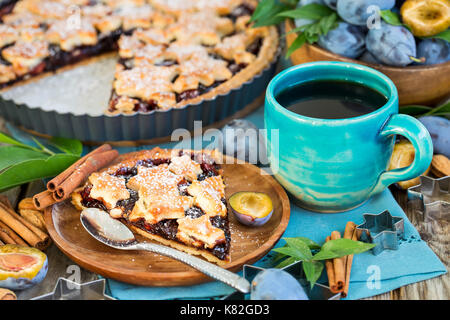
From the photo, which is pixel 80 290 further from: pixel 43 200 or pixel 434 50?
pixel 434 50

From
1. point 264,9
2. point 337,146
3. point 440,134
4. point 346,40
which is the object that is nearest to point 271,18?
point 264,9

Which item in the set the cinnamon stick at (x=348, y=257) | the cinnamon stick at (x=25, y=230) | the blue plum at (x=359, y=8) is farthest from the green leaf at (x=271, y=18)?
the cinnamon stick at (x=25, y=230)

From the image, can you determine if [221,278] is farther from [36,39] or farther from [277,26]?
[36,39]

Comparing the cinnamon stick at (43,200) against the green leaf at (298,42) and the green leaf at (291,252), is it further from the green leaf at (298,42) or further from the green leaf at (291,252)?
the green leaf at (298,42)

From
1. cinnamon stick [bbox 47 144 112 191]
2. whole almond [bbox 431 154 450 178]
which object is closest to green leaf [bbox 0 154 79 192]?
cinnamon stick [bbox 47 144 112 191]

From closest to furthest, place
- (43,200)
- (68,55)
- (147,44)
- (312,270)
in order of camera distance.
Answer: (312,270) < (43,200) < (147,44) < (68,55)

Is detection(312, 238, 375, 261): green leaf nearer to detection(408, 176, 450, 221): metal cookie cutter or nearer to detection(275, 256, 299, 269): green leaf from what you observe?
detection(275, 256, 299, 269): green leaf
